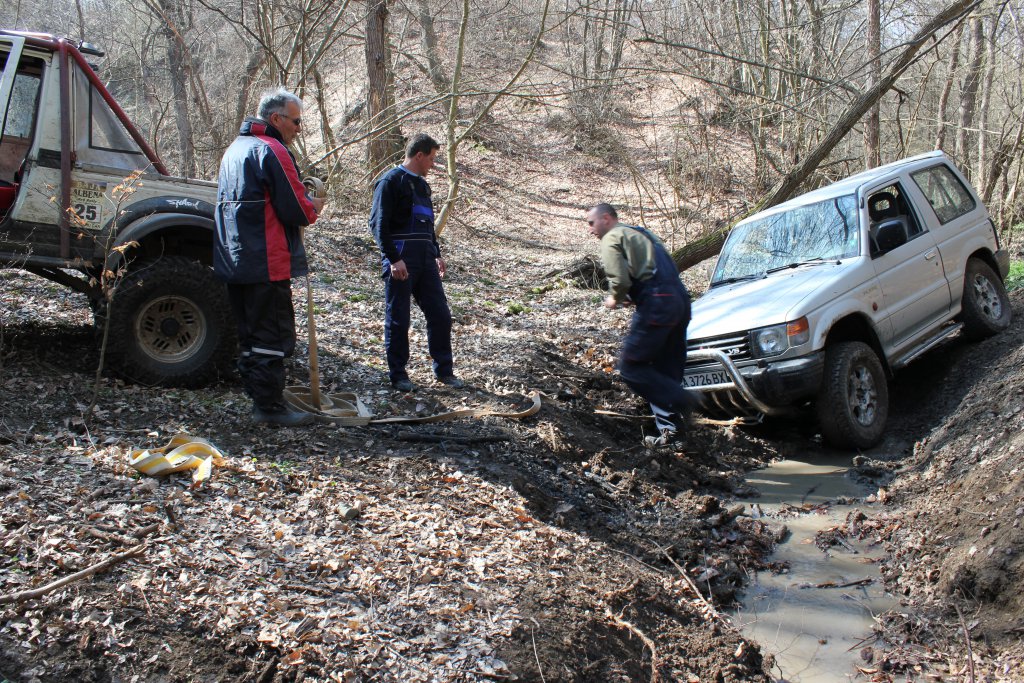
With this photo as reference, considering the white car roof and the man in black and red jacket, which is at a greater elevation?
the white car roof

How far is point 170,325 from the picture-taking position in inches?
230

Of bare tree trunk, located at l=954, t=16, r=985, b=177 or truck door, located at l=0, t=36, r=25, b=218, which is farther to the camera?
bare tree trunk, located at l=954, t=16, r=985, b=177

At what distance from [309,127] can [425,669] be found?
23115 millimetres

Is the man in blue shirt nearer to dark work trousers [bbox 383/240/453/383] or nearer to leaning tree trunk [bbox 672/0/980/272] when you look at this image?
dark work trousers [bbox 383/240/453/383]

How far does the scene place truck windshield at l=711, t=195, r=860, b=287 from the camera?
7.04m

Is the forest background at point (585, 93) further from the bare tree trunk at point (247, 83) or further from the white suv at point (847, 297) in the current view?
the white suv at point (847, 297)

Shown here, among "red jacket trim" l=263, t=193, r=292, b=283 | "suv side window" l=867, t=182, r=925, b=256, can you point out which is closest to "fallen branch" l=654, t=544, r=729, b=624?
"red jacket trim" l=263, t=193, r=292, b=283

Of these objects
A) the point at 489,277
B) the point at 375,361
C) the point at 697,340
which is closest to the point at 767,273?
the point at 697,340

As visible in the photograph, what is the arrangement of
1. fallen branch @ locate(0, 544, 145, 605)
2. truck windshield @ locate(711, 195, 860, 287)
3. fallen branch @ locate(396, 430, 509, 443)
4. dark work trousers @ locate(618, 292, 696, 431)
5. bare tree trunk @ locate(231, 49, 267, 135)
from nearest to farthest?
fallen branch @ locate(0, 544, 145, 605)
fallen branch @ locate(396, 430, 509, 443)
dark work trousers @ locate(618, 292, 696, 431)
truck windshield @ locate(711, 195, 860, 287)
bare tree trunk @ locate(231, 49, 267, 135)

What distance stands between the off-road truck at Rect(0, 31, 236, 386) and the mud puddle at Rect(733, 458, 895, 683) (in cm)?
399

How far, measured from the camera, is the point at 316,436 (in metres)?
5.10

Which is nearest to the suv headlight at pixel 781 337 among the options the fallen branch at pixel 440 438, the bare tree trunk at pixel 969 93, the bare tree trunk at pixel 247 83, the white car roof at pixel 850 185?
the white car roof at pixel 850 185

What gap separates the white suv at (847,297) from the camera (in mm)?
6234

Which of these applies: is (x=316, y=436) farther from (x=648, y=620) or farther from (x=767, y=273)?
(x=767, y=273)
